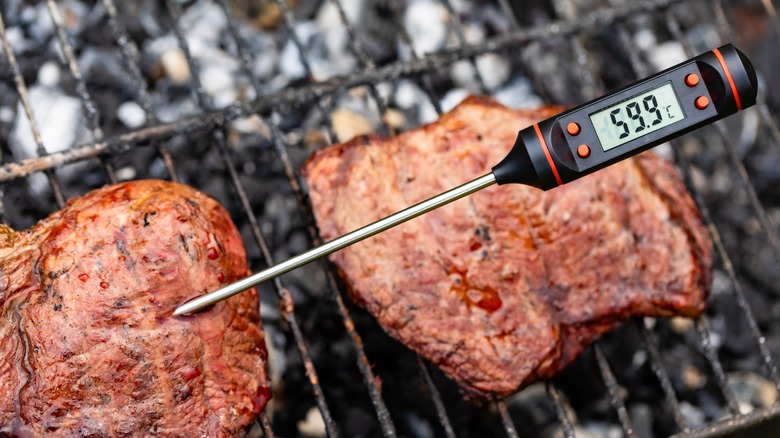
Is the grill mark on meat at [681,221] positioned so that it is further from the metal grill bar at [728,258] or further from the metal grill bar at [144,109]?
the metal grill bar at [144,109]

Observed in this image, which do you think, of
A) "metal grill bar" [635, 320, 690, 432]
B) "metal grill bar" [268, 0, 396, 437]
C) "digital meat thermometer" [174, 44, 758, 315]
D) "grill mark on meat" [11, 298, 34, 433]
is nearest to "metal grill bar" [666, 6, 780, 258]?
Result: "metal grill bar" [635, 320, 690, 432]

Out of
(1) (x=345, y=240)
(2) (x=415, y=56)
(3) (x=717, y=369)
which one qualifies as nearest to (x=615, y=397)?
(3) (x=717, y=369)

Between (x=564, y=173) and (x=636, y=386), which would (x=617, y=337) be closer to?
(x=636, y=386)

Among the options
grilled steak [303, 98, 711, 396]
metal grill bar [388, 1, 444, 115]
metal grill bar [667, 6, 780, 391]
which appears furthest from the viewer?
metal grill bar [388, 1, 444, 115]

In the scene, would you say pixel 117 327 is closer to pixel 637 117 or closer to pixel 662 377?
pixel 637 117

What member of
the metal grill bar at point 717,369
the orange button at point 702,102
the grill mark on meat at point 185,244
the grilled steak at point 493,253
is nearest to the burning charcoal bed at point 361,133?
the metal grill bar at point 717,369

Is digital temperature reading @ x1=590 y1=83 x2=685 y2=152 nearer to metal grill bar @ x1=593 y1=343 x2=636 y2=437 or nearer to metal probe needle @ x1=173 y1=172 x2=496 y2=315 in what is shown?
metal probe needle @ x1=173 y1=172 x2=496 y2=315

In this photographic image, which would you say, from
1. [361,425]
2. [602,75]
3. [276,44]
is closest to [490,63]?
[602,75]
